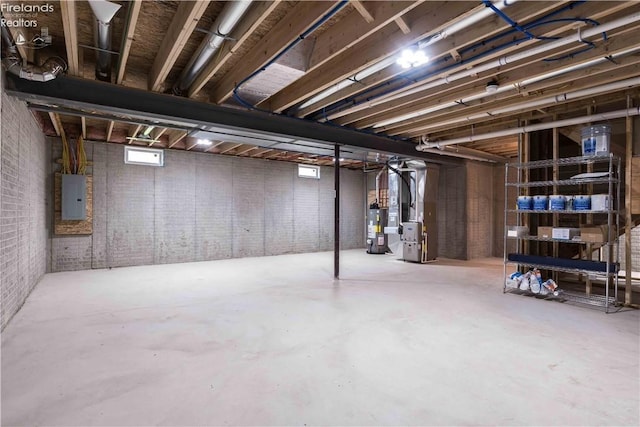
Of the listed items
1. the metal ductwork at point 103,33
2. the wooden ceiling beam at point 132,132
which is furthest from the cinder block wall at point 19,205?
the wooden ceiling beam at point 132,132

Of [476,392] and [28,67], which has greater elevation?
[28,67]

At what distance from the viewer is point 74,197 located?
5.72 meters

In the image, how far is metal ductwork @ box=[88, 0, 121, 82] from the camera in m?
2.19

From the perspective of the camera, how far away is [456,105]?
442cm

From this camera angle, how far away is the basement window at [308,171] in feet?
29.0

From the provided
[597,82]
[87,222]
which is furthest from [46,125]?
[597,82]

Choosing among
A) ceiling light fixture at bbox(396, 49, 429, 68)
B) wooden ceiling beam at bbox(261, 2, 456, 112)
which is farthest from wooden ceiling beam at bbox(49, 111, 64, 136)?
ceiling light fixture at bbox(396, 49, 429, 68)

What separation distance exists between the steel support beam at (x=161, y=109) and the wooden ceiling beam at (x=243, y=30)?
0.61 m

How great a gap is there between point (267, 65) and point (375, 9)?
1.14 m

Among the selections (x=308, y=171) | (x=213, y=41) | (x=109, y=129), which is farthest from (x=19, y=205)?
(x=308, y=171)

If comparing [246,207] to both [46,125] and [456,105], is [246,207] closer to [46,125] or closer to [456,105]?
[46,125]

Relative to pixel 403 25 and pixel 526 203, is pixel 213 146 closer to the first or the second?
pixel 403 25

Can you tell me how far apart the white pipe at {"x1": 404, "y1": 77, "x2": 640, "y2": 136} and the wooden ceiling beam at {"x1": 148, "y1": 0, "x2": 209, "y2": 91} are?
3738 millimetres

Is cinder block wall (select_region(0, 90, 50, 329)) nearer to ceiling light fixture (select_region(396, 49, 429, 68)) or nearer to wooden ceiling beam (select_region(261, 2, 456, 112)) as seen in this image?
wooden ceiling beam (select_region(261, 2, 456, 112))
